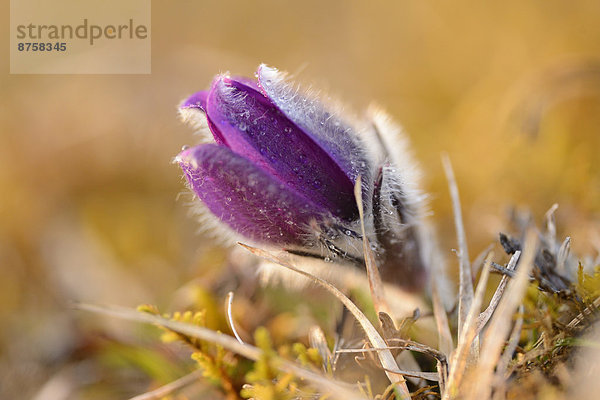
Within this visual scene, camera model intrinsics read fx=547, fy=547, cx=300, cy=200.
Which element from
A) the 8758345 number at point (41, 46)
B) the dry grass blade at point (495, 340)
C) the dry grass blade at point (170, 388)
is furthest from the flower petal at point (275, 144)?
the 8758345 number at point (41, 46)

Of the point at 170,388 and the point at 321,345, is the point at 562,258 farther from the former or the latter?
the point at 170,388

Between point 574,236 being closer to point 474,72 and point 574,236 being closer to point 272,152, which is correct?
point 272,152

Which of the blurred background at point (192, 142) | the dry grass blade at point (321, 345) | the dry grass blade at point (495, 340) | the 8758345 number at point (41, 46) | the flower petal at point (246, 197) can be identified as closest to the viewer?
the dry grass blade at point (495, 340)

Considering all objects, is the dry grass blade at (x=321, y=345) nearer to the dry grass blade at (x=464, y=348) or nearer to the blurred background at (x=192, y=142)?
the dry grass blade at (x=464, y=348)

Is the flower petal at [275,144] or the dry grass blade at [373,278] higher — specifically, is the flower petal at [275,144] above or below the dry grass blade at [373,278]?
above

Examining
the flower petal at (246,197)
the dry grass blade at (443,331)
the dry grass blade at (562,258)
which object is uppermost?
the flower petal at (246,197)

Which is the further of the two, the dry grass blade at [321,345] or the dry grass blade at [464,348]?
the dry grass blade at [321,345]

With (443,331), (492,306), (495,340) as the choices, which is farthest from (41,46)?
(495,340)
